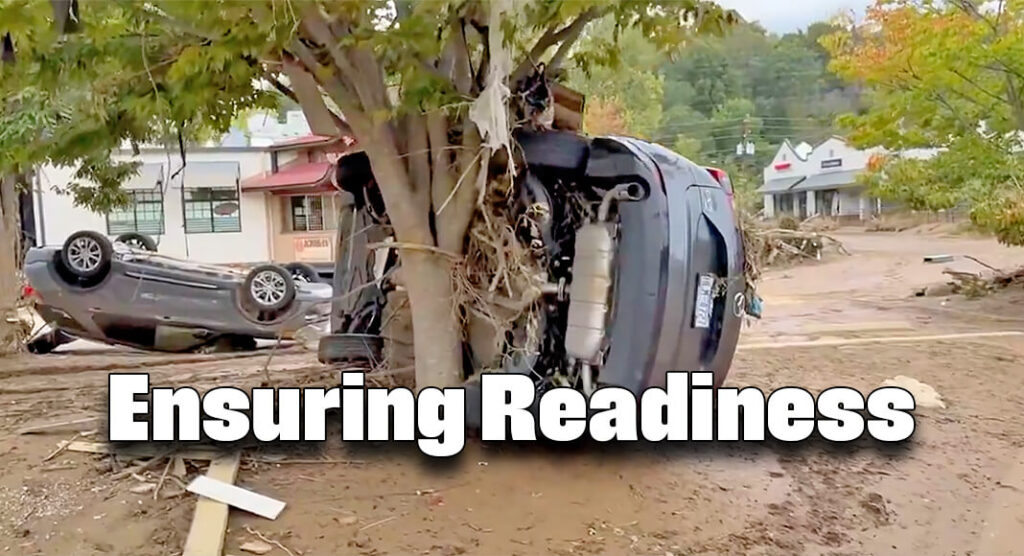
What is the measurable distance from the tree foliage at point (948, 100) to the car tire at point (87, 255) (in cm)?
1001

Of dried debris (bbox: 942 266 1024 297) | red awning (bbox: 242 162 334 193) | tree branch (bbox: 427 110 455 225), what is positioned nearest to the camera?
tree branch (bbox: 427 110 455 225)

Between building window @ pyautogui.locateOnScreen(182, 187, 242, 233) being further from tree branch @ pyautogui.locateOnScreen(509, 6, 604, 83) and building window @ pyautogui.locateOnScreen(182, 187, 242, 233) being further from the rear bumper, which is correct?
the rear bumper

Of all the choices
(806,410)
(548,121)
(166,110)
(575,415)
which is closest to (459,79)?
(548,121)

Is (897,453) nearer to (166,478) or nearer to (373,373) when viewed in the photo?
(373,373)

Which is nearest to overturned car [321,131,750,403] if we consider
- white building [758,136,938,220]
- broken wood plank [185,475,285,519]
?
broken wood plank [185,475,285,519]

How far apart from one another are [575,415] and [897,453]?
1.95 metres

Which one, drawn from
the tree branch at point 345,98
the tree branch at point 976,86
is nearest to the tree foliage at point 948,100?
the tree branch at point 976,86

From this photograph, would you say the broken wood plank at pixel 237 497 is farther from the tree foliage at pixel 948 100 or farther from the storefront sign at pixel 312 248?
the storefront sign at pixel 312 248

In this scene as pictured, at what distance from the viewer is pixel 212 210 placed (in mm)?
23828

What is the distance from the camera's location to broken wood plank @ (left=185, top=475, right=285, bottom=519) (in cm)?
359

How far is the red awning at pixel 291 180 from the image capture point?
2247cm

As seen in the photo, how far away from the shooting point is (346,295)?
16.4 ft

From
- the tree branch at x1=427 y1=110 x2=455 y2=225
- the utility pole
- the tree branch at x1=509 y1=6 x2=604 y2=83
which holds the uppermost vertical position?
the utility pole

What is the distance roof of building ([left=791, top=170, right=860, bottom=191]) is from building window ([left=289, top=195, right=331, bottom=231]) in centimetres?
2682
